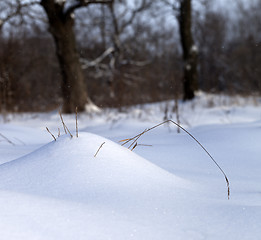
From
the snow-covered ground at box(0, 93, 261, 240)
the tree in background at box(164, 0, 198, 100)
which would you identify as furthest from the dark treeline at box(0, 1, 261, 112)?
the snow-covered ground at box(0, 93, 261, 240)

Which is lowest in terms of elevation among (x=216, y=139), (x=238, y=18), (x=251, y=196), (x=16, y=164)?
(x=216, y=139)

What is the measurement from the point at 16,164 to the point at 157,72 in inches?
738

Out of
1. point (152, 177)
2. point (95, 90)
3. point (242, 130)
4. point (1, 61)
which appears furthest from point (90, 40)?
point (152, 177)

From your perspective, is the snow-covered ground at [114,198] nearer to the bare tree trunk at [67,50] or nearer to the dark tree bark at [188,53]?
the bare tree trunk at [67,50]

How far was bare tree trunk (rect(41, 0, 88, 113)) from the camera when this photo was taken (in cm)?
683

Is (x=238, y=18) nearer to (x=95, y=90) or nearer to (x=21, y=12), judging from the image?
(x=95, y=90)

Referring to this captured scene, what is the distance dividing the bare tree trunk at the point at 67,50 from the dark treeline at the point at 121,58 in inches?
17.8

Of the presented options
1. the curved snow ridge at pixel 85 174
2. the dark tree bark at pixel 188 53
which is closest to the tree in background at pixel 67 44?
the dark tree bark at pixel 188 53

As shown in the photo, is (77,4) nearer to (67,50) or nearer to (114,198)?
(67,50)

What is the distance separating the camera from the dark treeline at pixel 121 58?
902cm

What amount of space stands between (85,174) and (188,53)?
8.43 metres

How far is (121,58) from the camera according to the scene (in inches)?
586

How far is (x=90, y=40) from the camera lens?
1603 cm

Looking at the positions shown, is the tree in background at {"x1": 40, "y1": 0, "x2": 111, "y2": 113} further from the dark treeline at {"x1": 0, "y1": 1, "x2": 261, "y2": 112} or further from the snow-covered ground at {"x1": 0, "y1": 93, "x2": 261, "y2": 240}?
the snow-covered ground at {"x1": 0, "y1": 93, "x2": 261, "y2": 240}
